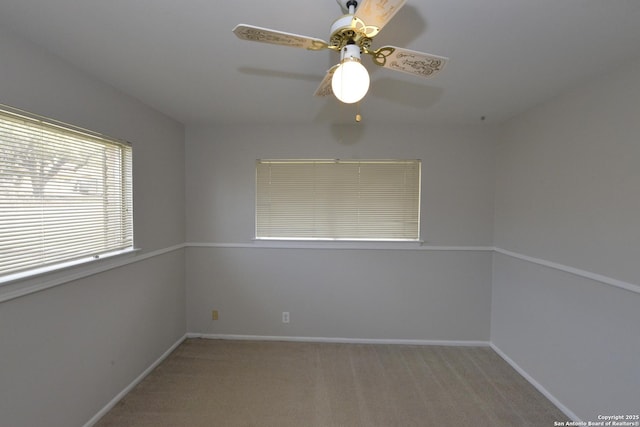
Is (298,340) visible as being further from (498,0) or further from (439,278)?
(498,0)

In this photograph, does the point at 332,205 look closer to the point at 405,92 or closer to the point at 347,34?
the point at 405,92

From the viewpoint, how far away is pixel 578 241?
1.97 metres

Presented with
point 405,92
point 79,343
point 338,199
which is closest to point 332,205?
point 338,199

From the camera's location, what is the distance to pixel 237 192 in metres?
3.05

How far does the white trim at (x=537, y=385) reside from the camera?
2.01 metres

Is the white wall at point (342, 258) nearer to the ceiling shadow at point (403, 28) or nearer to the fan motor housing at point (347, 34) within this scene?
the ceiling shadow at point (403, 28)

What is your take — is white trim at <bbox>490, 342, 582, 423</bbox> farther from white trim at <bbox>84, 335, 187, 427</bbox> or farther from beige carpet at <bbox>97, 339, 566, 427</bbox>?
white trim at <bbox>84, 335, 187, 427</bbox>

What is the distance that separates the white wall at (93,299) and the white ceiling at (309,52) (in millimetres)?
175

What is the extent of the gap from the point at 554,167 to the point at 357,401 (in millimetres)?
2449

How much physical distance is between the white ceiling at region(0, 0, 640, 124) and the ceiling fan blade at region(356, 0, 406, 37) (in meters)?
0.29

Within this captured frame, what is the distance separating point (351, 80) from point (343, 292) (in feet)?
8.03

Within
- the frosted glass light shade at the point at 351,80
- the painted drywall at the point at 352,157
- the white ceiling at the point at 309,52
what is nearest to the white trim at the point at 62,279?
the painted drywall at the point at 352,157

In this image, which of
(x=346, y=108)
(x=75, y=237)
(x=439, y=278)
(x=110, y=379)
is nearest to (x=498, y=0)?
(x=346, y=108)

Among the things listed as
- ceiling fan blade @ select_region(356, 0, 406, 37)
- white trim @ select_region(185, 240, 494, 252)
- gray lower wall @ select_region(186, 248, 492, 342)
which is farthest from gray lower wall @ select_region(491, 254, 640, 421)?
ceiling fan blade @ select_region(356, 0, 406, 37)
